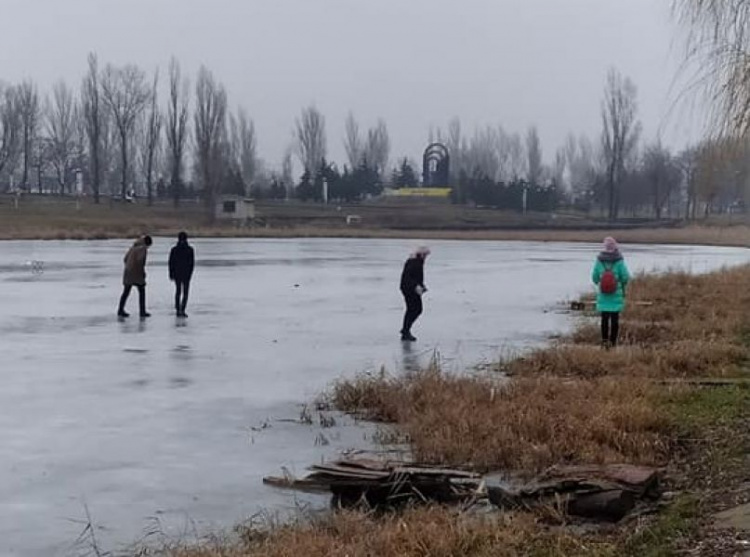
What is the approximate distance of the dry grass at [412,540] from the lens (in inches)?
251

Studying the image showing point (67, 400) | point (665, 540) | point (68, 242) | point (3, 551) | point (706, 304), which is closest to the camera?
point (665, 540)

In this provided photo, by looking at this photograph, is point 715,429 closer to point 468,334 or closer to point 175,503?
point 175,503

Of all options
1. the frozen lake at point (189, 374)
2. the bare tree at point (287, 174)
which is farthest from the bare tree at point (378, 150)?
the frozen lake at point (189, 374)

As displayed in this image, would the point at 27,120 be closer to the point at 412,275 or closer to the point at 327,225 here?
the point at 327,225

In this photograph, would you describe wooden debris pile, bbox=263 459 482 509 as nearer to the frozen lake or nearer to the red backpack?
the frozen lake

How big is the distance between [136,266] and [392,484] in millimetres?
13896

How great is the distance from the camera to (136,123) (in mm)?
105312

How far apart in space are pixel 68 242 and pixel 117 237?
5.58 m

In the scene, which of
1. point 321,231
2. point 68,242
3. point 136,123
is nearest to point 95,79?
point 136,123

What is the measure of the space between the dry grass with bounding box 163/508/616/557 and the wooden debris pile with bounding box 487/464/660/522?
0.45 meters

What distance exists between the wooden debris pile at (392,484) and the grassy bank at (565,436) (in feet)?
1.61

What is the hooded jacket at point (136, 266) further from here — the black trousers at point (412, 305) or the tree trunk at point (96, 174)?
the tree trunk at point (96, 174)

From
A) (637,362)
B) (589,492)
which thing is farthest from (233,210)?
(589,492)

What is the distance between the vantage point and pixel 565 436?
30.1ft
